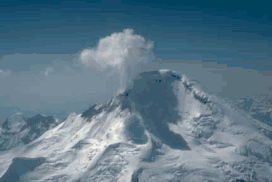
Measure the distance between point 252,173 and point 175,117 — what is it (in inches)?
3179

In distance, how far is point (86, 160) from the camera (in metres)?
154

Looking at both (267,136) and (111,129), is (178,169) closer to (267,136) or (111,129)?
(111,129)

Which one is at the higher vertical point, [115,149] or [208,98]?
[208,98]

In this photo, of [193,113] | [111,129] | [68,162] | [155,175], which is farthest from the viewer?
[193,113]

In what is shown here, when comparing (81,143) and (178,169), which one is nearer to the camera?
(178,169)

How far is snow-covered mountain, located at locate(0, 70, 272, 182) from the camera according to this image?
129000 millimetres

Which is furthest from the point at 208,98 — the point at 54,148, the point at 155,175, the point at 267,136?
the point at 54,148

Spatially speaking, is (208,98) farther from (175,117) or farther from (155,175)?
(155,175)

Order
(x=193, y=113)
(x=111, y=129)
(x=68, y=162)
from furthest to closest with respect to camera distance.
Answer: (x=193, y=113)
(x=111, y=129)
(x=68, y=162)

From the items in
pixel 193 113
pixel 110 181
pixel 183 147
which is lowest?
Answer: pixel 110 181

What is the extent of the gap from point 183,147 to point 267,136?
78867mm

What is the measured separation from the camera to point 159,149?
497 feet

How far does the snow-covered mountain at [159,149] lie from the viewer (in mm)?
129000

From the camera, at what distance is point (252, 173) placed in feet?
414
